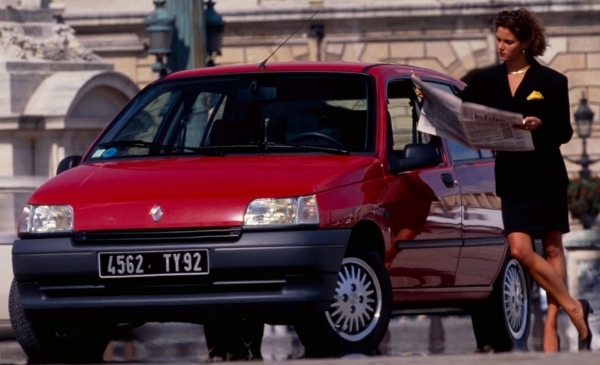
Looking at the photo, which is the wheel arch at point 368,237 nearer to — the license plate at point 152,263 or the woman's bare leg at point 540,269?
the woman's bare leg at point 540,269

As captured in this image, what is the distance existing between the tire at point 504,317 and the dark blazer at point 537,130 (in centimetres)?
172

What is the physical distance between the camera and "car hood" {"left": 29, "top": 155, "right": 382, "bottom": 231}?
363 inches

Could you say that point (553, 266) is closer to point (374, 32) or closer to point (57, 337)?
point (57, 337)

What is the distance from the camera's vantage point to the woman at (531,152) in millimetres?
9672

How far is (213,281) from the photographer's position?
9258mm

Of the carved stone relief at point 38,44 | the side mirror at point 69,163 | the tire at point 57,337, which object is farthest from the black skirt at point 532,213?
the carved stone relief at point 38,44

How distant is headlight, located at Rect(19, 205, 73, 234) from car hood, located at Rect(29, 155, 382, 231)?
3 centimetres

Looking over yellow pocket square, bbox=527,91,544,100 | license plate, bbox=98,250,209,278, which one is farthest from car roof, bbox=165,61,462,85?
license plate, bbox=98,250,209,278

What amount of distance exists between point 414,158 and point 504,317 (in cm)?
164

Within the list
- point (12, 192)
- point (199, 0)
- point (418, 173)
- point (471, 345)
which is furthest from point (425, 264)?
point (199, 0)

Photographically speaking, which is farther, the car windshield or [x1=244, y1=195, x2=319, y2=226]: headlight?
the car windshield

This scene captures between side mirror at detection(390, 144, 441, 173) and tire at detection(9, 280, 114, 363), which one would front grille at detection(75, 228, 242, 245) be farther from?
side mirror at detection(390, 144, 441, 173)

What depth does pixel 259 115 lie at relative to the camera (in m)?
10.4

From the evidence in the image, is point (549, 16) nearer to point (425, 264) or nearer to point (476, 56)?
point (476, 56)
